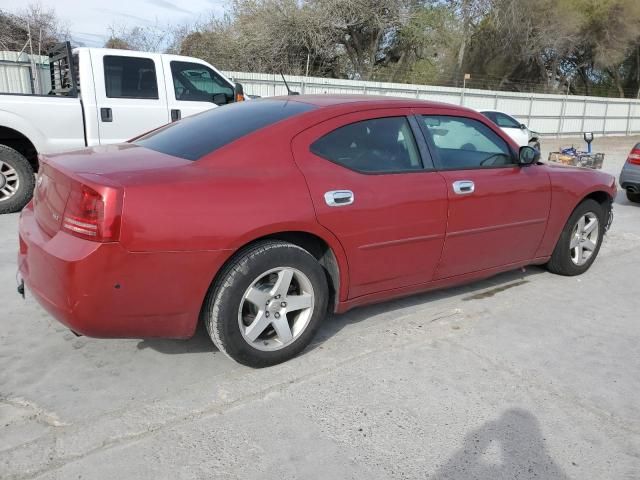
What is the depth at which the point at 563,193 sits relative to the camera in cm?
468

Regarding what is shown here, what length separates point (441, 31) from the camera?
28.5 meters

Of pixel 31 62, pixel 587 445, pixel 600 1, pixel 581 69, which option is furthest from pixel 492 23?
pixel 587 445

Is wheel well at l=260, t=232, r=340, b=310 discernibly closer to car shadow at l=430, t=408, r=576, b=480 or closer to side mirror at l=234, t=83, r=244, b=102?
car shadow at l=430, t=408, r=576, b=480

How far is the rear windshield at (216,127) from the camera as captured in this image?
10.8 ft

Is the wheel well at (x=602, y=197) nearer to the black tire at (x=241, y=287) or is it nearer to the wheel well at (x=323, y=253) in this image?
the wheel well at (x=323, y=253)

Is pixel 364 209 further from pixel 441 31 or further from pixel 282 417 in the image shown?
pixel 441 31

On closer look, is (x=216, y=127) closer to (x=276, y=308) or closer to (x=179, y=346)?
(x=276, y=308)

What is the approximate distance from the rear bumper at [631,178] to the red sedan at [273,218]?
514 cm

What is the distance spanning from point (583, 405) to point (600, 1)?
119 ft

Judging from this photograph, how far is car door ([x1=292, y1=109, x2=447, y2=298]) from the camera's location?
3305 mm

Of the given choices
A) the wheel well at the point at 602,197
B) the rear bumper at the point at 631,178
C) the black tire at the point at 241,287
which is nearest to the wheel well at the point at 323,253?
the black tire at the point at 241,287

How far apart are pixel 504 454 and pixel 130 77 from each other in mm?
6596

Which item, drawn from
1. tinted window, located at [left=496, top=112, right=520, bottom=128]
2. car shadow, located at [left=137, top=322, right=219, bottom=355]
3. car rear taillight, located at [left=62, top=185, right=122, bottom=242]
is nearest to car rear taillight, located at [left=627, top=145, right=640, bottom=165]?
tinted window, located at [left=496, top=112, right=520, bottom=128]

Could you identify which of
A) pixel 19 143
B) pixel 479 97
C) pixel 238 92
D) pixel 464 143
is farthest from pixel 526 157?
pixel 479 97
